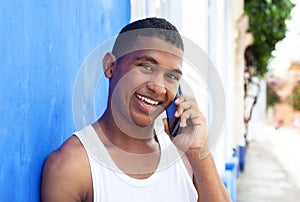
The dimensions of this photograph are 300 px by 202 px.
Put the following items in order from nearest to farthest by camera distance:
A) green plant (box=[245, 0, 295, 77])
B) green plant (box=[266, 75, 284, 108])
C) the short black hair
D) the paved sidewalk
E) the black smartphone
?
the short black hair → the black smartphone → the paved sidewalk → green plant (box=[245, 0, 295, 77]) → green plant (box=[266, 75, 284, 108])

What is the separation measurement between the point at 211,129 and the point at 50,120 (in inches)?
17.4

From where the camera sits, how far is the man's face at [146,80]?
39.1 inches

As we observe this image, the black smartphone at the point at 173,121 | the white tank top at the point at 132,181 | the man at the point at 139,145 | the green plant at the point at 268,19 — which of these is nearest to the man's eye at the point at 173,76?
the man at the point at 139,145

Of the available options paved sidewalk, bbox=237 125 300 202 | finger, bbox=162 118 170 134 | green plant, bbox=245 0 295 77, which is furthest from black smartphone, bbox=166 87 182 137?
green plant, bbox=245 0 295 77

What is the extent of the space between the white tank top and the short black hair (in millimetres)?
220

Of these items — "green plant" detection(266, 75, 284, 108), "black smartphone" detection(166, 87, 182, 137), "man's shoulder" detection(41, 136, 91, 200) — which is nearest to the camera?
"man's shoulder" detection(41, 136, 91, 200)

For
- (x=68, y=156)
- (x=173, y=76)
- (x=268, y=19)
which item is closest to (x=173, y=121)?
(x=173, y=76)

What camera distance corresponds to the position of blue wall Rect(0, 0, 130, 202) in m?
0.82

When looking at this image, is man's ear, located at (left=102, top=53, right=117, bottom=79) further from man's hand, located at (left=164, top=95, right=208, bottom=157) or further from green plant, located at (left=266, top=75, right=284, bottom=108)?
green plant, located at (left=266, top=75, right=284, bottom=108)

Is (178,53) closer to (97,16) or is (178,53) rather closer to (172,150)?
(172,150)

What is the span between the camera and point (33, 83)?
93cm

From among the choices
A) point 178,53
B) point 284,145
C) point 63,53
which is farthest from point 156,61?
point 284,145

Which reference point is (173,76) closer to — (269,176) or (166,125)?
(166,125)

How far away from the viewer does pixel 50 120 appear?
3.41ft
